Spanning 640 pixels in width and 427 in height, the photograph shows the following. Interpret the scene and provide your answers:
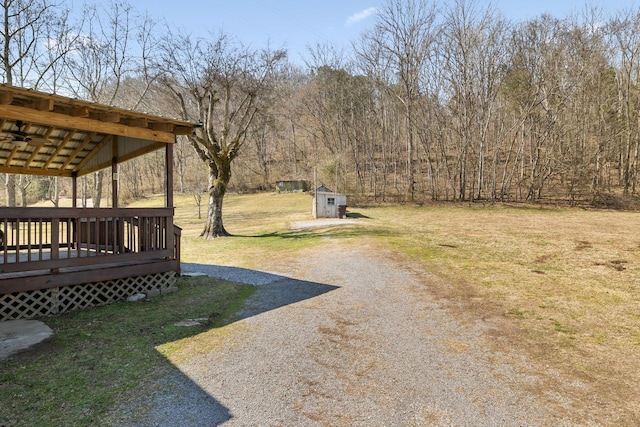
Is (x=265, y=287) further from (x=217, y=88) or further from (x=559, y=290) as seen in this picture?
(x=217, y=88)

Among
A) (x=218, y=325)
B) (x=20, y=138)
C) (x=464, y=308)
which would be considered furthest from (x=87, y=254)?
(x=464, y=308)

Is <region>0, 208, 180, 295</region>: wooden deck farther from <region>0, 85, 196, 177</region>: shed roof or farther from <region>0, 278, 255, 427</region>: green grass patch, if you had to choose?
<region>0, 85, 196, 177</region>: shed roof

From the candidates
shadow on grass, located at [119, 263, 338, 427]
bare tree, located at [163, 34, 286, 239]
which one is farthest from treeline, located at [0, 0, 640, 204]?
shadow on grass, located at [119, 263, 338, 427]

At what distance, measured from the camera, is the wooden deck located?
5.11 m

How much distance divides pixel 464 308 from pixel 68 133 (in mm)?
8596

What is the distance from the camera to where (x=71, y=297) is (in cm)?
564

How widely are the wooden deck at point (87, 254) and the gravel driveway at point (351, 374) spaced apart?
2162 millimetres

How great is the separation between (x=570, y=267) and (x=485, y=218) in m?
10.2

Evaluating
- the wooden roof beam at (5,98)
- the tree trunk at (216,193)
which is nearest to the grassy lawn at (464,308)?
the tree trunk at (216,193)

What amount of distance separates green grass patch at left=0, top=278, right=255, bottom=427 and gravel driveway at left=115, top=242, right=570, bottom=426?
0.35 m

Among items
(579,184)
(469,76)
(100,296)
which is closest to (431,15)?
(469,76)

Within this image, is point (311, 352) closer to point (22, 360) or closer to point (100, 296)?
point (22, 360)

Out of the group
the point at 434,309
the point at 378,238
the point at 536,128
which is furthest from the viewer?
the point at 536,128

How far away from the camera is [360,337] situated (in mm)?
4652
